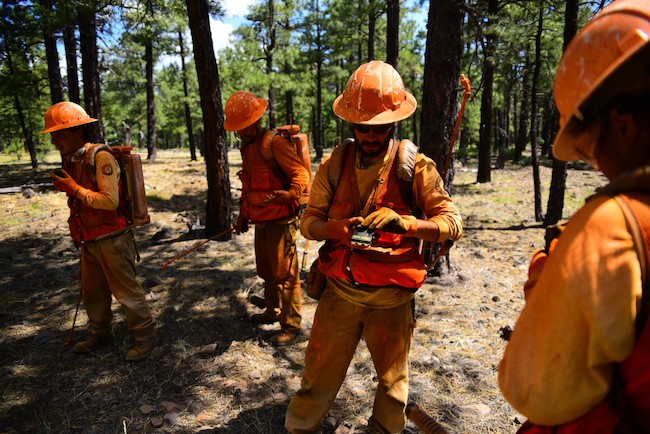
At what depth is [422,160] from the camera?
257 cm

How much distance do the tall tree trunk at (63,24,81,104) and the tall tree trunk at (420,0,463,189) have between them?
12708mm

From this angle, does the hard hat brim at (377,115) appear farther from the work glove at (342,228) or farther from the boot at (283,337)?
the boot at (283,337)

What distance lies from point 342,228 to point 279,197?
2031 mm

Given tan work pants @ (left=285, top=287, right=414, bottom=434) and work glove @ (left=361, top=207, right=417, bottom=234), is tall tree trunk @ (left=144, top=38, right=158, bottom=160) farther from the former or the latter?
work glove @ (left=361, top=207, right=417, bottom=234)

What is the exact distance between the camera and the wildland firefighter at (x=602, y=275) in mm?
908

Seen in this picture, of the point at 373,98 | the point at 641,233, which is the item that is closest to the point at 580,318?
the point at 641,233

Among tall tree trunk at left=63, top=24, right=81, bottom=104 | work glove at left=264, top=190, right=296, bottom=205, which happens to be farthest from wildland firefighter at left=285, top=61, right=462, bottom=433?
tall tree trunk at left=63, top=24, right=81, bottom=104

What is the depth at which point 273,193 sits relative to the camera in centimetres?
437

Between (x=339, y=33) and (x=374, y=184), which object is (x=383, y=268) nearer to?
(x=374, y=184)

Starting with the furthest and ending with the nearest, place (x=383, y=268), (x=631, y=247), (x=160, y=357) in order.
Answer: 1. (x=160, y=357)
2. (x=383, y=268)
3. (x=631, y=247)

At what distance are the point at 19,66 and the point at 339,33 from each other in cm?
1611

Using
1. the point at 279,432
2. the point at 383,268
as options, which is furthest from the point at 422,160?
the point at 279,432

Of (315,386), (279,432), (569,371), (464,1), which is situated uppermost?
(464,1)

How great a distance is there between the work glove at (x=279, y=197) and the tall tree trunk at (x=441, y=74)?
230cm
